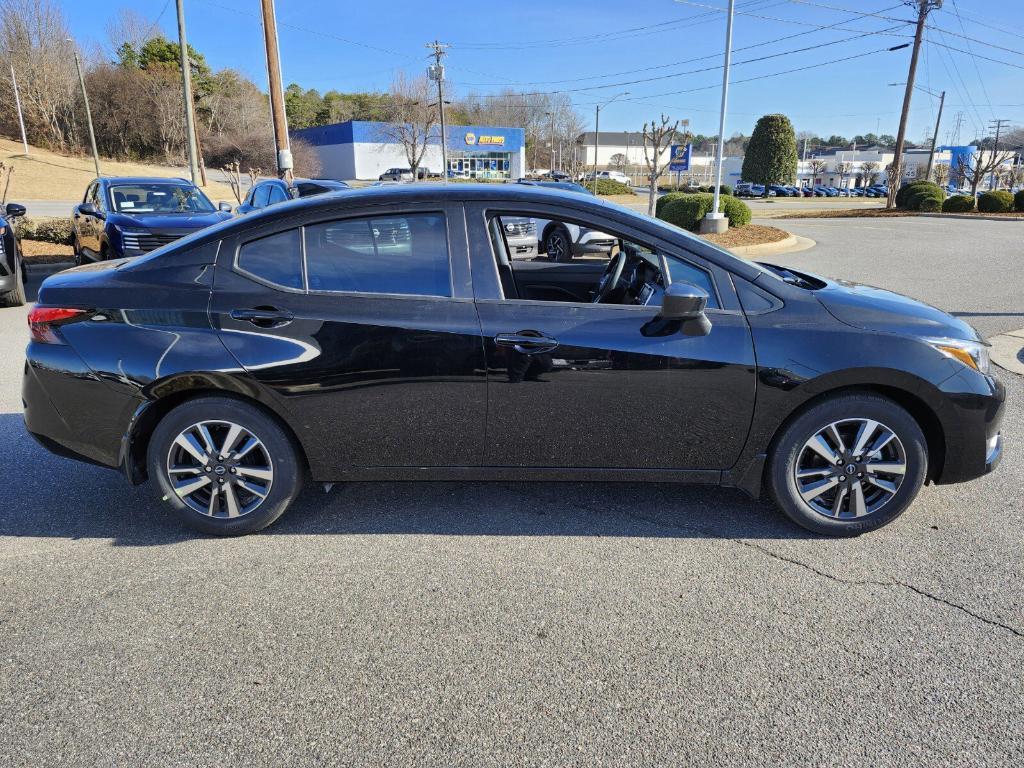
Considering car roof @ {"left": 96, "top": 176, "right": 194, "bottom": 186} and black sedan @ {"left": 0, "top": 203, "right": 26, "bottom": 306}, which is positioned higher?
car roof @ {"left": 96, "top": 176, "right": 194, "bottom": 186}

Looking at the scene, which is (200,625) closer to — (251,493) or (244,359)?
(251,493)

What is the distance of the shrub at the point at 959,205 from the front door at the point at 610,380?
34208mm

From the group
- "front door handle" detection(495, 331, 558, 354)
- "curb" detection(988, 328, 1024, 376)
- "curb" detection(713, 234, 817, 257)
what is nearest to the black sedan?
"front door handle" detection(495, 331, 558, 354)

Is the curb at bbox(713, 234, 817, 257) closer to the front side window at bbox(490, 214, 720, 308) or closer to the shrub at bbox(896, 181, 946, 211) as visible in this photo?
the front side window at bbox(490, 214, 720, 308)

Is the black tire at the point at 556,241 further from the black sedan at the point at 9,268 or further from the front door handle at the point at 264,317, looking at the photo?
the black sedan at the point at 9,268

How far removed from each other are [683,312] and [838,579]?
1.38 m

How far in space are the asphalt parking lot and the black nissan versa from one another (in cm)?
33

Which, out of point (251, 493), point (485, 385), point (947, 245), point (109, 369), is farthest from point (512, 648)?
point (947, 245)

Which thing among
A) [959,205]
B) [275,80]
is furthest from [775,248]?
[959,205]

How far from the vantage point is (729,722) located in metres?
2.32

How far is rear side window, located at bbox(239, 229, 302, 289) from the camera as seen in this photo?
11.2ft

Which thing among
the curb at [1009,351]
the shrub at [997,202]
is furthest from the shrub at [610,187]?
the curb at [1009,351]

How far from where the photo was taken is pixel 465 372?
3.30 m

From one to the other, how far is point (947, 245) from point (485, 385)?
60.4 feet
